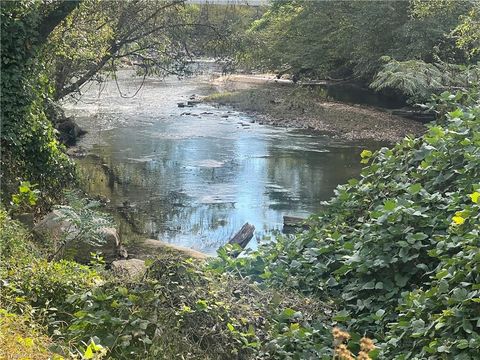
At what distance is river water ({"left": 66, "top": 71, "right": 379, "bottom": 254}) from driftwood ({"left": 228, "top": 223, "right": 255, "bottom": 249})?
0.74 ft

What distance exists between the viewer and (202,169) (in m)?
15.6

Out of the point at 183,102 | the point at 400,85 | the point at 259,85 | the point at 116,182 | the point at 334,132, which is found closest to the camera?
the point at 116,182

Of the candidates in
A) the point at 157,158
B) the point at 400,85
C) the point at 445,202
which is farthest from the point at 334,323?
the point at 400,85

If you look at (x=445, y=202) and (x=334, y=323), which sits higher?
(x=445, y=202)

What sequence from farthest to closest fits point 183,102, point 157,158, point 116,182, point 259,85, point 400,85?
point 259,85, point 183,102, point 400,85, point 157,158, point 116,182

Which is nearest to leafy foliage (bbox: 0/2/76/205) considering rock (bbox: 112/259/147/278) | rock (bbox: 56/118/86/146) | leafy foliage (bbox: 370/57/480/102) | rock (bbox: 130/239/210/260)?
rock (bbox: 130/239/210/260)

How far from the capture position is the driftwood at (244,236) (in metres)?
10.2

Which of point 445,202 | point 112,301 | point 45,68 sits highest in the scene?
point 45,68

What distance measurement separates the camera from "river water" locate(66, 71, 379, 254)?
38.4 ft

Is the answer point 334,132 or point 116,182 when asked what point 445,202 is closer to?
point 116,182

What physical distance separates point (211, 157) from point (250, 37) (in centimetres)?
356

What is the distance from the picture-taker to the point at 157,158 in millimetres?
16641

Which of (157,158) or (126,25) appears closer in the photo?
(126,25)

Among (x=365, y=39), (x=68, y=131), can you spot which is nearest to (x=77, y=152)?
(x=68, y=131)
